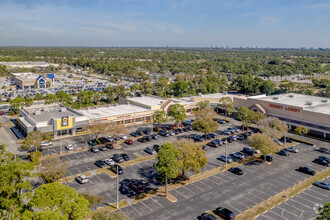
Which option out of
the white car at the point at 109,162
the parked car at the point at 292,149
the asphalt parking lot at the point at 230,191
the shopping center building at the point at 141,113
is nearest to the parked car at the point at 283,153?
Answer: the parked car at the point at 292,149

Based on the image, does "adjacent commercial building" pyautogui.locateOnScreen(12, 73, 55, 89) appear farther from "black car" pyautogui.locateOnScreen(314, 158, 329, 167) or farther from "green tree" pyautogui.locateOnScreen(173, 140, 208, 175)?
"black car" pyautogui.locateOnScreen(314, 158, 329, 167)

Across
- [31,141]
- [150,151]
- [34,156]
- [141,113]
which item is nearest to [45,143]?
[34,156]

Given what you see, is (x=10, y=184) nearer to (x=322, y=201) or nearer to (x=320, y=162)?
(x=322, y=201)

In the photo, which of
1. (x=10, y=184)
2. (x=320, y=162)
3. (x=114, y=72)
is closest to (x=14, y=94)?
(x=114, y=72)

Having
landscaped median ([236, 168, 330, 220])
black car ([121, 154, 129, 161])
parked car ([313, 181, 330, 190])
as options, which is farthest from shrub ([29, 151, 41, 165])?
parked car ([313, 181, 330, 190])

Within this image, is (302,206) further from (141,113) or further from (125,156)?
(141,113)

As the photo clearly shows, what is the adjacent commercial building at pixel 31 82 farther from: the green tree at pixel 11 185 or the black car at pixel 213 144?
the green tree at pixel 11 185
